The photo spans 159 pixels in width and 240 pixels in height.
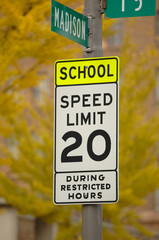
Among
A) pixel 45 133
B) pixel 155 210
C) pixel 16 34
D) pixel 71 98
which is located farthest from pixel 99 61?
pixel 155 210

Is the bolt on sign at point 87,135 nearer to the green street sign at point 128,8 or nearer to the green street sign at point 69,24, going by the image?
the green street sign at point 69,24

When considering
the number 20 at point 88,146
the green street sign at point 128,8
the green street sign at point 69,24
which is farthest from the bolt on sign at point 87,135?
the green street sign at point 128,8

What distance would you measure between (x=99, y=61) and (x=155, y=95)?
92.2 ft

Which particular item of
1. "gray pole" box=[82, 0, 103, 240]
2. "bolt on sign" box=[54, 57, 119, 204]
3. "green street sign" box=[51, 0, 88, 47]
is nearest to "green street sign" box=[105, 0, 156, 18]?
"gray pole" box=[82, 0, 103, 240]

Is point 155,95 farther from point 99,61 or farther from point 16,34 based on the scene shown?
point 99,61

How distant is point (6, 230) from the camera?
19.0 meters

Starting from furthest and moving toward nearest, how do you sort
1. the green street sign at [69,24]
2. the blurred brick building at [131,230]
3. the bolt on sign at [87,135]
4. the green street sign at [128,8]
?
the blurred brick building at [131,230], the green street sign at [128,8], the green street sign at [69,24], the bolt on sign at [87,135]

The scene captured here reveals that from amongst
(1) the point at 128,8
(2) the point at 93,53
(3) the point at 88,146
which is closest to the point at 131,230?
(1) the point at 128,8

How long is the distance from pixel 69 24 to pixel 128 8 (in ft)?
2.01

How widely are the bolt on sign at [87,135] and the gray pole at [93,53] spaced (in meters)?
0.10

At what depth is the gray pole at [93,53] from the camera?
478 centimetres

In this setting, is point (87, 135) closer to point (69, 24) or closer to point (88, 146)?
point (88, 146)

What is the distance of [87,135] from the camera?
4836 mm

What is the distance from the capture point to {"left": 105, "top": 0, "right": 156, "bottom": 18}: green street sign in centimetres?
541
